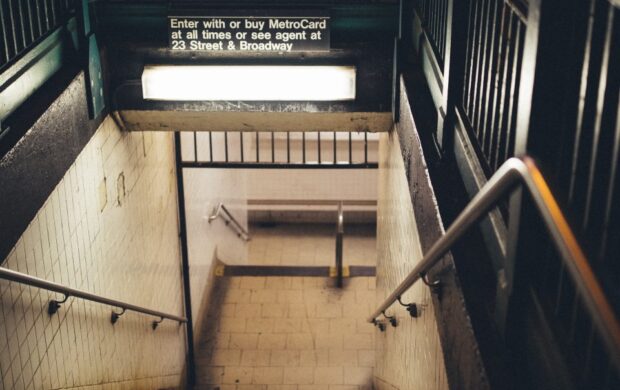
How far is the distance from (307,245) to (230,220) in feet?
4.78

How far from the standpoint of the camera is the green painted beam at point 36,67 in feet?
12.4

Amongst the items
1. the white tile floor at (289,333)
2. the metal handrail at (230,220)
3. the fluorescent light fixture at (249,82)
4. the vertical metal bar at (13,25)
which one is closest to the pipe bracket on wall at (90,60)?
the fluorescent light fixture at (249,82)

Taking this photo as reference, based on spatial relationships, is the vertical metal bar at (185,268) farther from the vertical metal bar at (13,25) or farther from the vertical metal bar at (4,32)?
the vertical metal bar at (4,32)

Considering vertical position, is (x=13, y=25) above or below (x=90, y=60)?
above

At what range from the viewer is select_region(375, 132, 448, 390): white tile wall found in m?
3.83

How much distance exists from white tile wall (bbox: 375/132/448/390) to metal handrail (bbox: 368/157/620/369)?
4.67 ft

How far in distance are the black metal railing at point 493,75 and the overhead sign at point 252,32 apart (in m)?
1.65

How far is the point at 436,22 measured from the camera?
4.12m

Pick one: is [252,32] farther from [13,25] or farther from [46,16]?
[13,25]

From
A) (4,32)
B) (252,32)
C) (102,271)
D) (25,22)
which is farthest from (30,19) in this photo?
(102,271)

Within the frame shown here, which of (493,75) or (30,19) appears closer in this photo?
(493,75)

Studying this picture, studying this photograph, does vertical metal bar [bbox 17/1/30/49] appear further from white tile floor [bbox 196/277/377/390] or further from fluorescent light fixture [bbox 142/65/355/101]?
white tile floor [bbox 196/277/377/390]

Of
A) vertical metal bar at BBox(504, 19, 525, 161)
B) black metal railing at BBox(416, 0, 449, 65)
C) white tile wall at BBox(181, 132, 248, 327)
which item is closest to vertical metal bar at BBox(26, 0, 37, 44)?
black metal railing at BBox(416, 0, 449, 65)

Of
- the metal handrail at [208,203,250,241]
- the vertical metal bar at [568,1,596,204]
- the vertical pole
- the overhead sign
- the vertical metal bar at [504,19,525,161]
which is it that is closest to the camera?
the vertical metal bar at [568,1,596,204]
